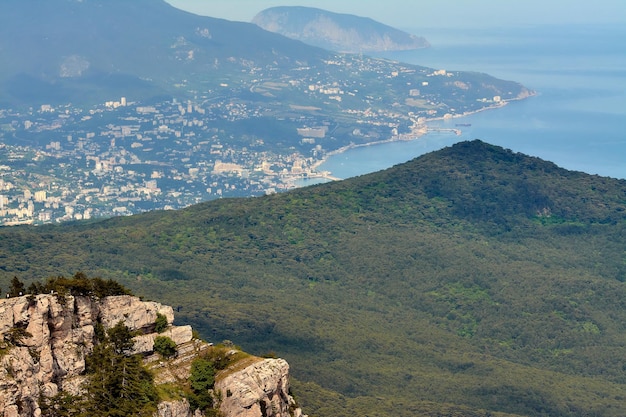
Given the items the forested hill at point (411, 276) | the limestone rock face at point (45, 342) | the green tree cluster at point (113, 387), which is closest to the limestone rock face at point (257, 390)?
the green tree cluster at point (113, 387)

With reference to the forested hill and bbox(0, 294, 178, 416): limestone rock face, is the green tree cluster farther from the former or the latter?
the forested hill

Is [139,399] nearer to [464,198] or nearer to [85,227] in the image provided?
[85,227]

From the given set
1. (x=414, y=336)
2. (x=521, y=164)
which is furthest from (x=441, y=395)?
(x=521, y=164)

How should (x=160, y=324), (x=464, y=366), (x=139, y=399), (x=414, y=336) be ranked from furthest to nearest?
(x=414, y=336) → (x=464, y=366) → (x=160, y=324) → (x=139, y=399)

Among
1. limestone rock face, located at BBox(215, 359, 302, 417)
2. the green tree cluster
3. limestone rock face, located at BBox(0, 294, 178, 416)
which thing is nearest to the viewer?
limestone rock face, located at BBox(0, 294, 178, 416)

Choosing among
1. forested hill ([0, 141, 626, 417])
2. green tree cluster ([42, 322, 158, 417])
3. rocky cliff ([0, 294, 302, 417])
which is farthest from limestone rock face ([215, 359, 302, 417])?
forested hill ([0, 141, 626, 417])

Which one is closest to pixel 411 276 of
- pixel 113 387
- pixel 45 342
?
pixel 113 387

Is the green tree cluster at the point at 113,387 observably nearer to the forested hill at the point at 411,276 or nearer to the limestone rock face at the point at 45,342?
the limestone rock face at the point at 45,342

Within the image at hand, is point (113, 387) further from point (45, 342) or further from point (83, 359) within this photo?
point (45, 342)
